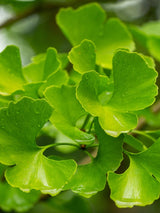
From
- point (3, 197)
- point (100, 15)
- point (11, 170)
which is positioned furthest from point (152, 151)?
point (3, 197)

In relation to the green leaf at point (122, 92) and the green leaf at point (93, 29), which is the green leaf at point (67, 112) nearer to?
the green leaf at point (122, 92)

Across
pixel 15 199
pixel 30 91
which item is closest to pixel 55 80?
pixel 30 91

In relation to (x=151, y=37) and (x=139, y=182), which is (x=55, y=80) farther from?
(x=151, y=37)

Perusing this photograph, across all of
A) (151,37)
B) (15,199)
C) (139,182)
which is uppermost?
(139,182)

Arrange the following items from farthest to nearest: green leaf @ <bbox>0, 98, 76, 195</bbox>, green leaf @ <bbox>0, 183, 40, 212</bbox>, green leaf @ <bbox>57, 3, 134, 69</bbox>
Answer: green leaf @ <bbox>0, 183, 40, 212</bbox> → green leaf @ <bbox>57, 3, 134, 69</bbox> → green leaf @ <bbox>0, 98, 76, 195</bbox>

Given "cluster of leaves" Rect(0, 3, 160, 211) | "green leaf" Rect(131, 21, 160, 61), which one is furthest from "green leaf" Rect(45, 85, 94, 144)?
"green leaf" Rect(131, 21, 160, 61)

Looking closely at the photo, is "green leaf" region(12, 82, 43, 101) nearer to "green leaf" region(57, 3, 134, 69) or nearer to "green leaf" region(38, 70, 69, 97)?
"green leaf" region(38, 70, 69, 97)

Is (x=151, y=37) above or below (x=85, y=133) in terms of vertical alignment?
below
